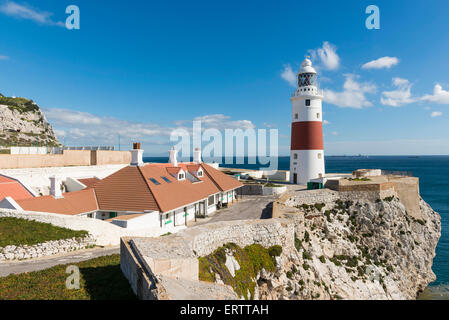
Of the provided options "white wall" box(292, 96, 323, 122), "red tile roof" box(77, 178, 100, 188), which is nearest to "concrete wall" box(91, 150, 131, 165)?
"red tile roof" box(77, 178, 100, 188)

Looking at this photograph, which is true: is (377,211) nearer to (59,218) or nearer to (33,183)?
(59,218)

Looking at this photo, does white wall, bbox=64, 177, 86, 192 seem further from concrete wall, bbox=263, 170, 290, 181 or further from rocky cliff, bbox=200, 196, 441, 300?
concrete wall, bbox=263, 170, 290, 181

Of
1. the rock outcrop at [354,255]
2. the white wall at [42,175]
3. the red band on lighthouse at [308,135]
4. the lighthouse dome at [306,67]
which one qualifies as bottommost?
the rock outcrop at [354,255]

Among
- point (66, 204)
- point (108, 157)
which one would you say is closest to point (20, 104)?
point (108, 157)

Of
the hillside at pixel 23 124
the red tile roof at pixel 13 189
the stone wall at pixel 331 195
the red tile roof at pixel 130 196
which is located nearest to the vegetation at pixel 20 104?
the hillside at pixel 23 124

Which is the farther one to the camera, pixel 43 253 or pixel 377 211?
pixel 377 211

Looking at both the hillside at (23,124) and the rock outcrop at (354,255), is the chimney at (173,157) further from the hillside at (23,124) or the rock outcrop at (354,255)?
the hillside at (23,124)
